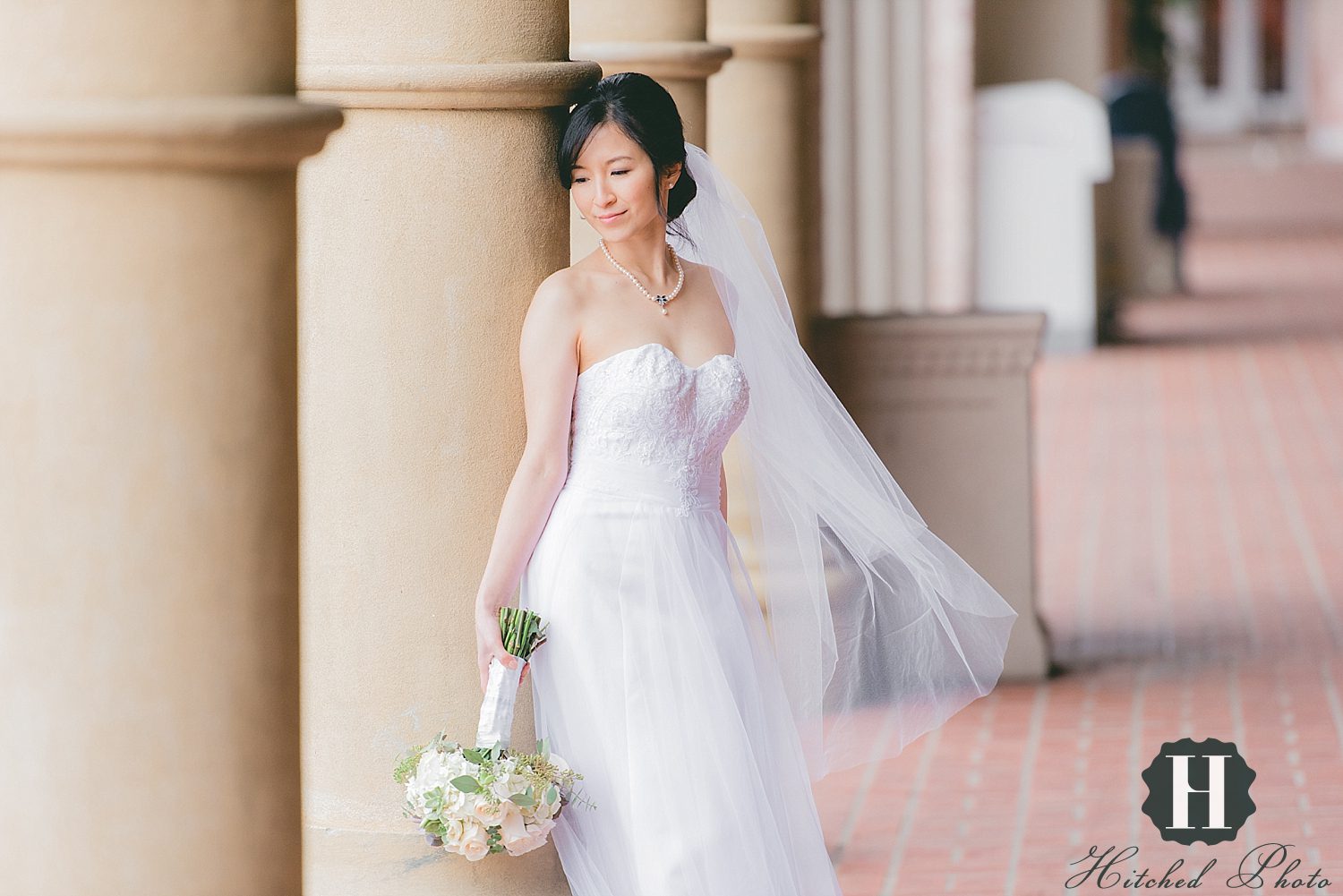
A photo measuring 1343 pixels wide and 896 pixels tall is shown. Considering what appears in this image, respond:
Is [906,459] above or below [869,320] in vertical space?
below

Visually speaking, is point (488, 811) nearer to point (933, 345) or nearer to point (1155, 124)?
point (933, 345)

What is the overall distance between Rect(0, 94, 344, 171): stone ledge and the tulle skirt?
1618 mm

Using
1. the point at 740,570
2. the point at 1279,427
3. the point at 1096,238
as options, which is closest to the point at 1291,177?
the point at 1096,238

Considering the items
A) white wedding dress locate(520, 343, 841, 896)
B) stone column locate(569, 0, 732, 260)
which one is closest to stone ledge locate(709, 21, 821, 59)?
stone column locate(569, 0, 732, 260)

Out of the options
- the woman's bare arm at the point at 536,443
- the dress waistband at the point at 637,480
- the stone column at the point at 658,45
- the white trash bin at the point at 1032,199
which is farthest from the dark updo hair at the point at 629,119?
the white trash bin at the point at 1032,199

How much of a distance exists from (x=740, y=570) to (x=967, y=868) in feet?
4.23

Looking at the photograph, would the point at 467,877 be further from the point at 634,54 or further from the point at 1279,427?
the point at 1279,427

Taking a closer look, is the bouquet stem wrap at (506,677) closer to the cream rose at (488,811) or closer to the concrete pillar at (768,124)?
the cream rose at (488,811)

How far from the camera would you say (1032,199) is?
1488 cm

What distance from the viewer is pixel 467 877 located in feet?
12.4

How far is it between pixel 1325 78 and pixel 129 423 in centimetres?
4300

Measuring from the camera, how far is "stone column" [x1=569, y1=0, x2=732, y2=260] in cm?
550

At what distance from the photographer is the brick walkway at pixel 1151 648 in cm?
511

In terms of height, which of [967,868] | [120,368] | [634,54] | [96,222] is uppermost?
[634,54]
